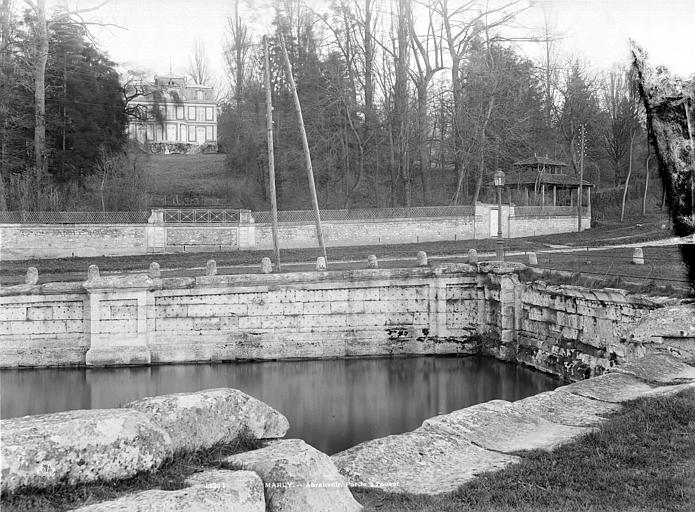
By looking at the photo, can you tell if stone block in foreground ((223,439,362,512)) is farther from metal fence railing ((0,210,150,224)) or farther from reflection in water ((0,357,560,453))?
metal fence railing ((0,210,150,224))

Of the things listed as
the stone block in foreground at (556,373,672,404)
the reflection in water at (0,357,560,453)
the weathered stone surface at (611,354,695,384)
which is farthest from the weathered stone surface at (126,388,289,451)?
the reflection in water at (0,357,560,453)

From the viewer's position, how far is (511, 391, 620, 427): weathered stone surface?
257 inches

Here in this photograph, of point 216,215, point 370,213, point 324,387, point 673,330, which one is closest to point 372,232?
point 370,213

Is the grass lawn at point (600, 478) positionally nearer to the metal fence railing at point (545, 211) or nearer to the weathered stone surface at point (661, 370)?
the weathered stone surface at point (661, 370)

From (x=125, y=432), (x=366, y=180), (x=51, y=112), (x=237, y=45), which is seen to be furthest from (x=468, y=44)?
(x=125, y=432)

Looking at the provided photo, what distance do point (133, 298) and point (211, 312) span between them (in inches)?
76.5

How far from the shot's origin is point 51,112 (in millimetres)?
31531

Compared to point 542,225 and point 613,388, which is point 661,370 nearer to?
point 613,388

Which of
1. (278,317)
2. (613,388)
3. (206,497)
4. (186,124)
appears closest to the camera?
(206,497)

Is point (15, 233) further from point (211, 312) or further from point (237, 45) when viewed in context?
point (237, 45)

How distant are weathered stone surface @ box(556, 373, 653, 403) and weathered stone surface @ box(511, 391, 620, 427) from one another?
127mm

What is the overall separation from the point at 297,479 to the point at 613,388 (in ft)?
14.3

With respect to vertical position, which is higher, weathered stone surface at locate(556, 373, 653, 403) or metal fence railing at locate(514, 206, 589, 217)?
metal fence railing at locate(514, 206, 589, 217)

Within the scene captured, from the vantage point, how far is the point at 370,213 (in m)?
28.8
